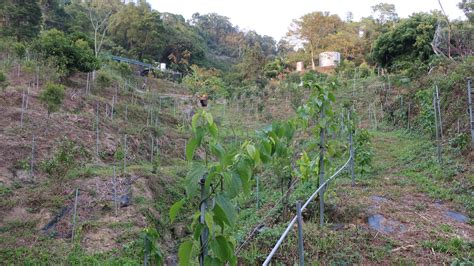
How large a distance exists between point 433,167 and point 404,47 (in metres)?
11.8

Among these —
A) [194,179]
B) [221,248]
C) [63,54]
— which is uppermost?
[63,54]

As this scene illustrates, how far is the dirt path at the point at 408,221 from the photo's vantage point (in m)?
2.86

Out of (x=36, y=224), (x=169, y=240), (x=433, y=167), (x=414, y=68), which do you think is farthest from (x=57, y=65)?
(x=414, y=68)

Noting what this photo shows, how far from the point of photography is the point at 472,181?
4.57 m

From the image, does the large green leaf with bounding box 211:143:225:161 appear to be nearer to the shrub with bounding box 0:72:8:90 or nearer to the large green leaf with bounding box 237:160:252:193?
the large green leaf with bounding box 237:160:252:193

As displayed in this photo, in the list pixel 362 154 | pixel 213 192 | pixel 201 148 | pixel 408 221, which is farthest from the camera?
pixel 362 154

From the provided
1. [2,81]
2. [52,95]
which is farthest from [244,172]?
[2,81]

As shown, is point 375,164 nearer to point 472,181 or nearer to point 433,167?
point 433,167

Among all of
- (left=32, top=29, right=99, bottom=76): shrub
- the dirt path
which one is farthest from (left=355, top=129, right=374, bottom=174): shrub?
(left=32, top=29, right=99, bottom=76): shrub

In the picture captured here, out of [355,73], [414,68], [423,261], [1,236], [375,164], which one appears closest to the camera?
[423,261]

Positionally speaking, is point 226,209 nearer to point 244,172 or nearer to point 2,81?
point 244,172

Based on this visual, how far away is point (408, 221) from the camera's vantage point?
11.5ft

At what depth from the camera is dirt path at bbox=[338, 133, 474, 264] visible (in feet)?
9.37

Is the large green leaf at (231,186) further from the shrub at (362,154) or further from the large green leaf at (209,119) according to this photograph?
the shrub at (362,154)
